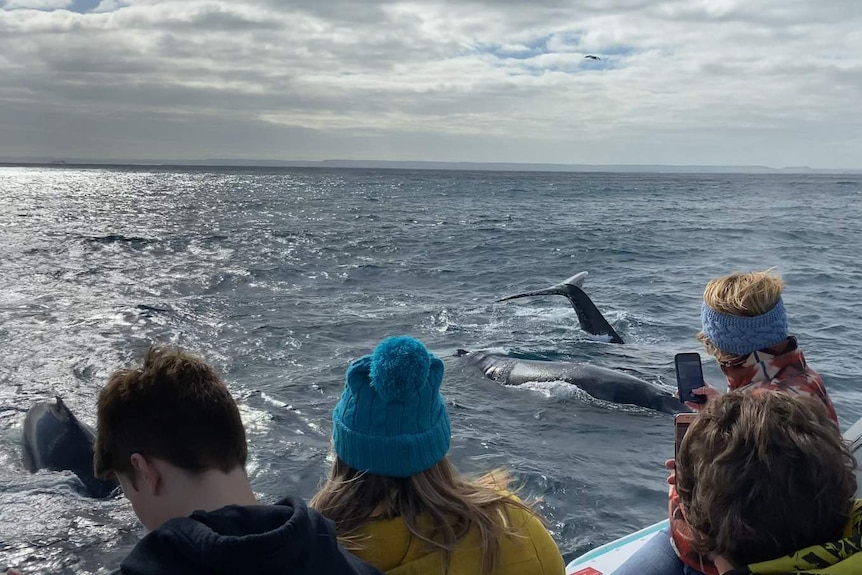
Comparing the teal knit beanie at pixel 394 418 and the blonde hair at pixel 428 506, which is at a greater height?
the teal knit beanie at pixel 394 418

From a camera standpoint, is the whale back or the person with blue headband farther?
the whale back

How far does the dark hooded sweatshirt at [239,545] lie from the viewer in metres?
1.95

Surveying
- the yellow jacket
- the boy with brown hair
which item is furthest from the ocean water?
the boy with brown hair

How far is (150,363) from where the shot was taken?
248cm

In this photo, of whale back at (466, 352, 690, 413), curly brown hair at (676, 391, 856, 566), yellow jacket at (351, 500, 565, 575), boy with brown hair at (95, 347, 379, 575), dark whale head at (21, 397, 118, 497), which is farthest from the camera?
whale back at (466, 352, 690, 413)

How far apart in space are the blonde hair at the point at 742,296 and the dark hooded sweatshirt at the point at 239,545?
7.93ft

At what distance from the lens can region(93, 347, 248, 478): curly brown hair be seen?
2.37m

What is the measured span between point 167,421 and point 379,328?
14504 millimetres

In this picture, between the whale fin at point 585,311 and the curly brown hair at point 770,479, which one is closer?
the curly brown hair at point 770,479

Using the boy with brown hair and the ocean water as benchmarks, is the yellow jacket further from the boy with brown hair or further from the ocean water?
the ocean water

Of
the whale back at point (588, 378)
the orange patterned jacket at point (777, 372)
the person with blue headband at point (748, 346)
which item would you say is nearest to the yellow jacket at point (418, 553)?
the person with blue headband at point (748, 346)

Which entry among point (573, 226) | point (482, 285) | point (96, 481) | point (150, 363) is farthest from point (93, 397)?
point (573, 226)

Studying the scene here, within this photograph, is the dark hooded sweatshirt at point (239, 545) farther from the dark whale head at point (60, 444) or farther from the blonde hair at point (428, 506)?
the dark whale head at point (60, 444)

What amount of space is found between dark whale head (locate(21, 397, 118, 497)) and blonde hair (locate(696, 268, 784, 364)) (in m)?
6.56
